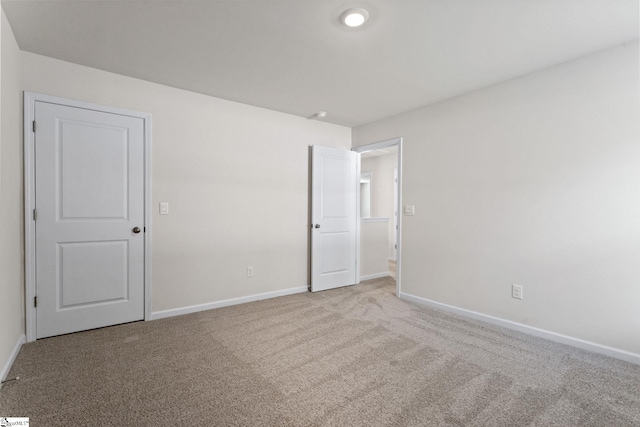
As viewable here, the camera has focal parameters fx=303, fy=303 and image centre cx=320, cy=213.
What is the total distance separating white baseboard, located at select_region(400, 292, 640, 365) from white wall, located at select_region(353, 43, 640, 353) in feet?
0.14

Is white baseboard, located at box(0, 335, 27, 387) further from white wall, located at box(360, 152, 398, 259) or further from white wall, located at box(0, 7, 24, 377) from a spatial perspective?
white wall, located at box(360, 152, 398, 259)

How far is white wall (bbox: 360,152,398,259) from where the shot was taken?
703cm

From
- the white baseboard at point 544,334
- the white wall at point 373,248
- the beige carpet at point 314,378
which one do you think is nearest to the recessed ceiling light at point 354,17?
the beige carpet at point 314,378

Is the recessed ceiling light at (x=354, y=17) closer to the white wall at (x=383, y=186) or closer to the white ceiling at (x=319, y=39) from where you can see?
the white ceiling at (x=319, y=39)

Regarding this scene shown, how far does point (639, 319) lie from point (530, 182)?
1.31 metres

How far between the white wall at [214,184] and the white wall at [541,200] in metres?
1.67

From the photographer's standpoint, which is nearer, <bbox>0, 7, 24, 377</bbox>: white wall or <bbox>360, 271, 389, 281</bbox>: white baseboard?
<bbox>0, 7, 24, 377</bbox>: white wall

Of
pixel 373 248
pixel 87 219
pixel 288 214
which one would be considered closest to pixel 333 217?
pixel 288 214

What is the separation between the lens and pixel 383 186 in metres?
7.23

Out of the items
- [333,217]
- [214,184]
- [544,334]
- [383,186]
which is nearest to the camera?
[544,334]

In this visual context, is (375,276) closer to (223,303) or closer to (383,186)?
(223,303)

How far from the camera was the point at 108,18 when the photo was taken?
210 centimetres

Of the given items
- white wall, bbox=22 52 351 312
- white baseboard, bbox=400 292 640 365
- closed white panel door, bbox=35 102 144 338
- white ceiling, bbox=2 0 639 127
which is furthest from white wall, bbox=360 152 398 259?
closed white panel door, bbox=35 102 144 338

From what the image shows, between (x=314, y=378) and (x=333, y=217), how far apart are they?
261cm
